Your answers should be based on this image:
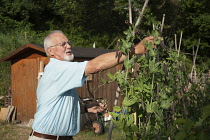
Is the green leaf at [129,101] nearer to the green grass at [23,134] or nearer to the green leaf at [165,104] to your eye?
the green leaf at [165,104]

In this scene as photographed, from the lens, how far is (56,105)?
8.77 ft

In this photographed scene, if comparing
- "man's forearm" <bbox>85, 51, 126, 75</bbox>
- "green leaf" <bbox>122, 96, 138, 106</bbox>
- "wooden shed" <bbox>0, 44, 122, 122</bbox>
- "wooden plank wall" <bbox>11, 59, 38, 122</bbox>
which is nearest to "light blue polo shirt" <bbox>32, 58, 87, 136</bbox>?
"man's forearm" <bbox>85, 51, 126, 75</bbox>

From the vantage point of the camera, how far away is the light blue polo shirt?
2527 mm

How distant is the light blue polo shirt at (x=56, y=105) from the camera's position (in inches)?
99.5

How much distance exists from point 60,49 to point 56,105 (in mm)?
546

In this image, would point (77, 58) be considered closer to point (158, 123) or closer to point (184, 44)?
point (158, 123)

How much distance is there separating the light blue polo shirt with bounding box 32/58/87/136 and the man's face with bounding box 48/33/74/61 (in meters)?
0.08

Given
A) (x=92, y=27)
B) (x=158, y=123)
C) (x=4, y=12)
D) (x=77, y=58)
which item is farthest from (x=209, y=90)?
(x=92, y=27)

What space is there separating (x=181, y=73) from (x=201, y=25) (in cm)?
2818

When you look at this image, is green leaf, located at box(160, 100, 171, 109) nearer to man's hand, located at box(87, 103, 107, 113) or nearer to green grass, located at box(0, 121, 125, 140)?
man's hand, located at box(87, 103, 107, 113)

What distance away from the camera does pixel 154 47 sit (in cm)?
206

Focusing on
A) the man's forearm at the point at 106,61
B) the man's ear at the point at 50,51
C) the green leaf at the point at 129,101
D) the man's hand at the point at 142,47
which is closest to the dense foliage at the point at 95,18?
the man's ear at the point at 50,51

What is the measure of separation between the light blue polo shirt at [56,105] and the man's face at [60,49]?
0.08 meters

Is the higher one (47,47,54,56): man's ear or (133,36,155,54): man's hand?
(133,36,155,54): man's hand
